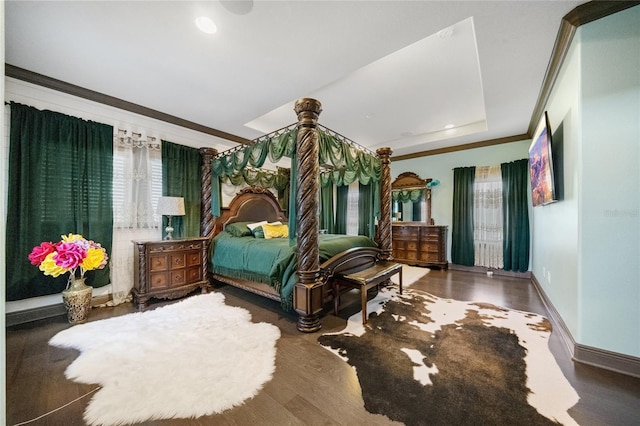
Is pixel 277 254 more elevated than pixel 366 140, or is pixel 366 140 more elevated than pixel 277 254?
pixel 366 140

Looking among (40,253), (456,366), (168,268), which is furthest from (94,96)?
(456,366)

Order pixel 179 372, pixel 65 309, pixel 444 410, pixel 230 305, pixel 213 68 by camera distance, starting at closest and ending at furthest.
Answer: pixel 444 410
pixel 179 372
pixel 213 68
pixel 65 309
pixel 230 305

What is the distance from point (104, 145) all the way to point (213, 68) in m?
1.89

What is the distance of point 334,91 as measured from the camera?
349 centimetres

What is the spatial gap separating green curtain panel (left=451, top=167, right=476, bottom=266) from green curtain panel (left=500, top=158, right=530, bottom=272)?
1.85ft

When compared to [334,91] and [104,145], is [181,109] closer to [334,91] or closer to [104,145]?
[104,145]

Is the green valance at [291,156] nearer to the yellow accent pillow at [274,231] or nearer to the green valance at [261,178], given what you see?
the green valance at [261,178]

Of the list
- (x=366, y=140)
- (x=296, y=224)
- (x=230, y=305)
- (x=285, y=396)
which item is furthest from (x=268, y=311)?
(x=366, y=140)

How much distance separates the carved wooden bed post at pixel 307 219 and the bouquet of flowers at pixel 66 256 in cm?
237

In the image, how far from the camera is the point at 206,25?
223cm

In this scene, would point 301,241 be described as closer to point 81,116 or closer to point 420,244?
point 81,116

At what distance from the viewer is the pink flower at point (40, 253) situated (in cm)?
266

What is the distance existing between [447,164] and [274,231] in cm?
410

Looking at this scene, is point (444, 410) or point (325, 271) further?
point (325, 271)
